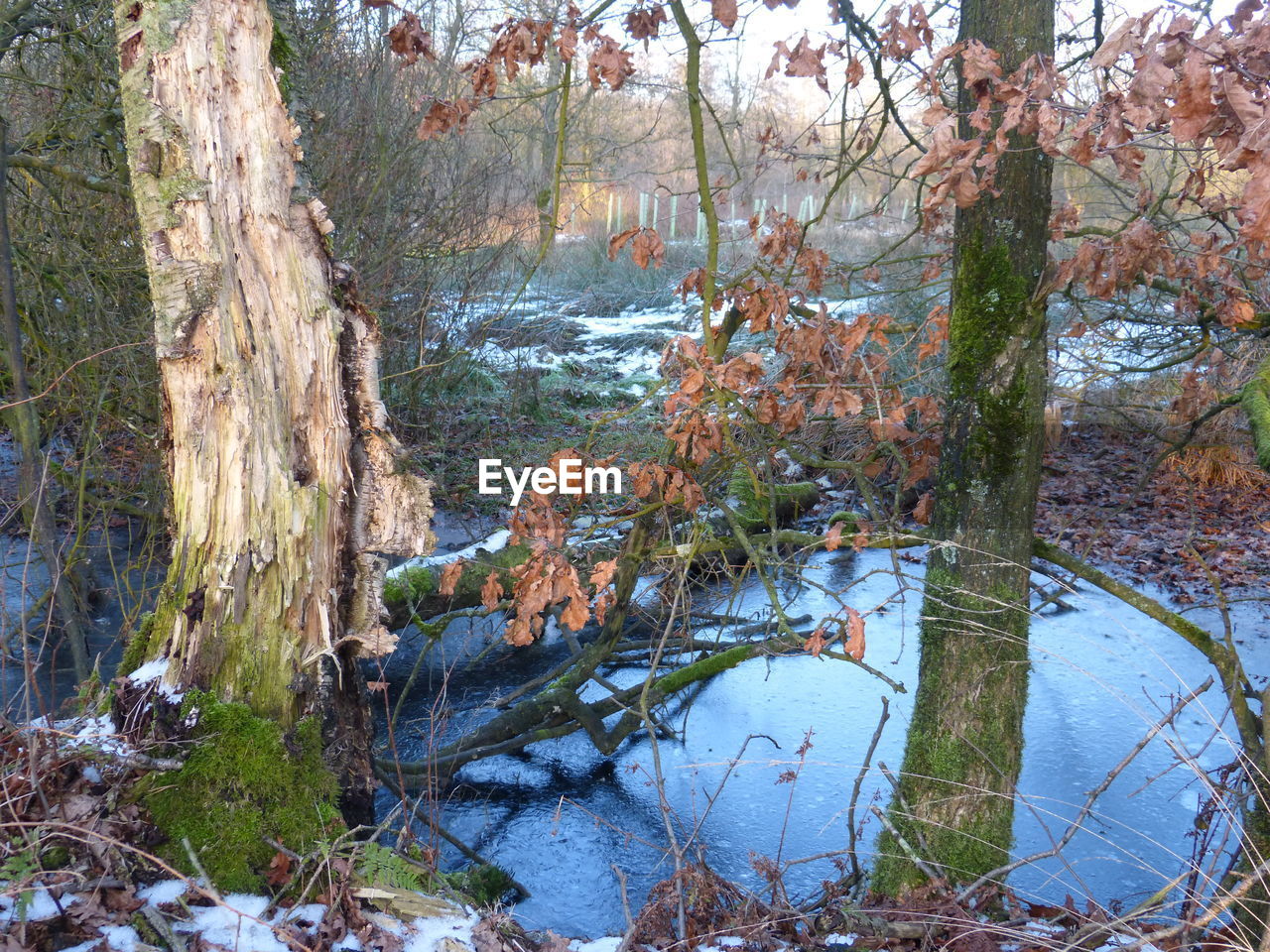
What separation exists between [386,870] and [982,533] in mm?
2447

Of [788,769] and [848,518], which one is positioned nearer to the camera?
[848,518]

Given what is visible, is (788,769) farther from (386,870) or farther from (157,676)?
(157,676)


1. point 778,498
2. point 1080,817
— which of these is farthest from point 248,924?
point 778,498

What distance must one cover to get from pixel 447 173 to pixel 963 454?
7.45 meters

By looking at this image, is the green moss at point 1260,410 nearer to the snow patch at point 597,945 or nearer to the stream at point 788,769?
the stream at point 788,769

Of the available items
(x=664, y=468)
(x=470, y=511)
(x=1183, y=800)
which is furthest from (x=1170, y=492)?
(x=664, y=468)

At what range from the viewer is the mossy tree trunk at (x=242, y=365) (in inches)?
99.3

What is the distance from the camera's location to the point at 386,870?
2467mm

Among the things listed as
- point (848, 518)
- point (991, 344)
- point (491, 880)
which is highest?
point (991, 344)

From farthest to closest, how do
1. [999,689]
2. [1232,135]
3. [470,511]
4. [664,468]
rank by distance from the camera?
[470,511], [664,468], [999,689], [1232,135]

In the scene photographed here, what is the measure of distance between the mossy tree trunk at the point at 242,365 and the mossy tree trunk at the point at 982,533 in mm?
2208

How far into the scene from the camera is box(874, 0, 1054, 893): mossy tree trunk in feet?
11.3

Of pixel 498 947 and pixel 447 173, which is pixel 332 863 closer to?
pixel 498 947

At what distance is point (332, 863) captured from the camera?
239 cm
